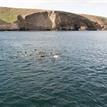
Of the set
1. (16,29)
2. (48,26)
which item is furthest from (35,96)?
(48,26)

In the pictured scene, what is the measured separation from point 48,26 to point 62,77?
166 meters

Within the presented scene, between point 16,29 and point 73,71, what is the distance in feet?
474

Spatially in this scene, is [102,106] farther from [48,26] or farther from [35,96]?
[48,26]

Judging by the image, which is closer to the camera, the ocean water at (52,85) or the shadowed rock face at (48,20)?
the ocean water at (52,85)

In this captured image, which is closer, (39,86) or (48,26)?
(39,86)

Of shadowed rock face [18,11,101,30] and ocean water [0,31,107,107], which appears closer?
ocean water [0,31,107,107]

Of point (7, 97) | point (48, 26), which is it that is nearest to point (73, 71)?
point (7, 97)

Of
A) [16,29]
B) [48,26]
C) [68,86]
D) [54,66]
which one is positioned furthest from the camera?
[48,26]

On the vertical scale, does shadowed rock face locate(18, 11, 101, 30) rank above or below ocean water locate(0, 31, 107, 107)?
above

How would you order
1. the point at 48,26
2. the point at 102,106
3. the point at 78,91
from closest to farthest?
1. the point at 102,106
2. the point at 78,91
3. the point at 48,26

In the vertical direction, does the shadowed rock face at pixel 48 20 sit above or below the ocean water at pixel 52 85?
above

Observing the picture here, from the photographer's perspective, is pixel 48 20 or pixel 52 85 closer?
pixel 52 85

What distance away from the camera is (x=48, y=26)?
195625 mm

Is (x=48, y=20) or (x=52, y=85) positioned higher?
(x=48, y=20)
